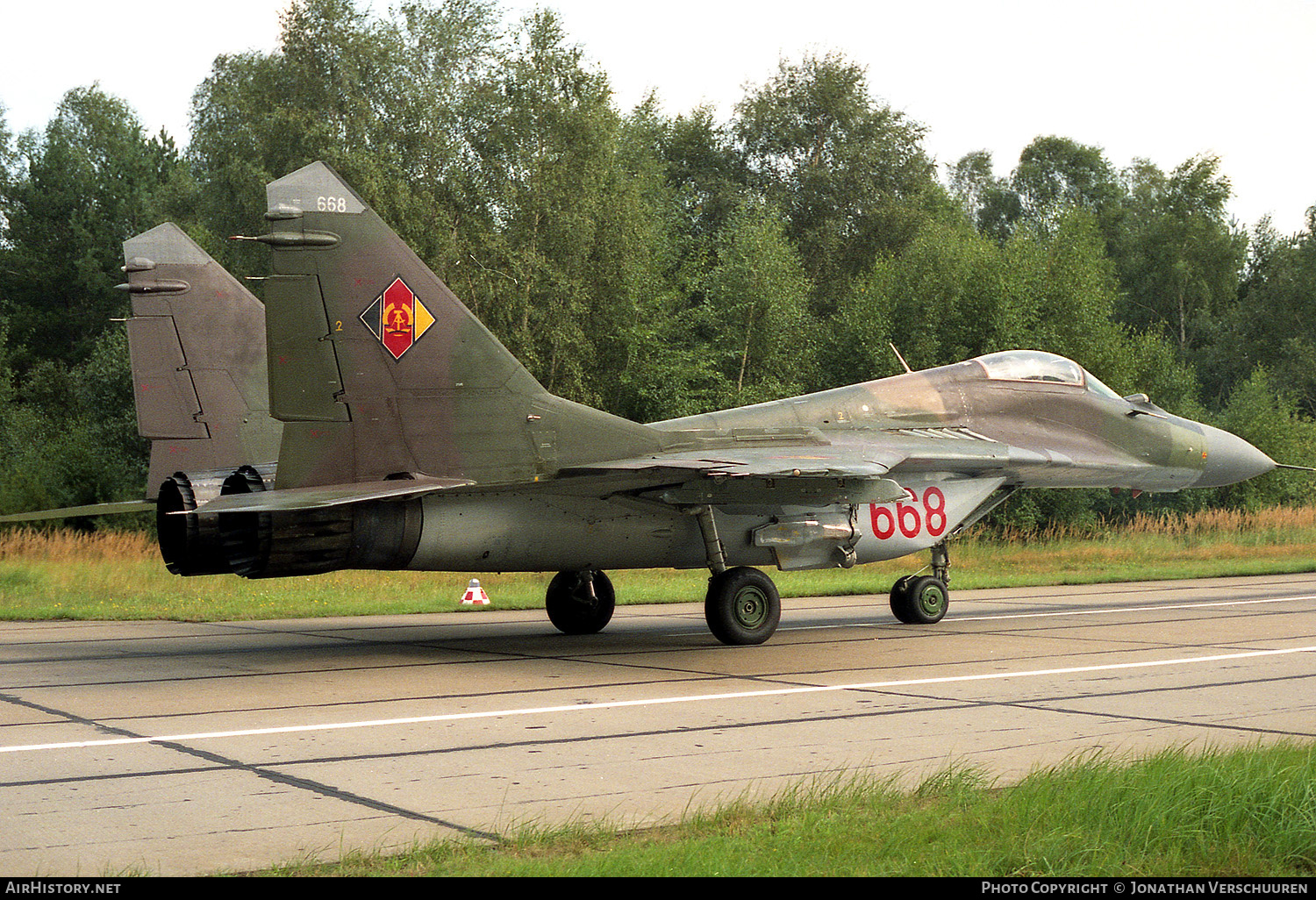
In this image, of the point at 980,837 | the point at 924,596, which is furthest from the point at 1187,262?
the point at 980,837

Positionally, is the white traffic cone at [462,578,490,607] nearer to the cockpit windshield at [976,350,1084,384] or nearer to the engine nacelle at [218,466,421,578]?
the engine nacelle at [218,466,421,578]

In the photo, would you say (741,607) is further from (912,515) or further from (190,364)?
(190,364)

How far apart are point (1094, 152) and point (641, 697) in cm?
6526

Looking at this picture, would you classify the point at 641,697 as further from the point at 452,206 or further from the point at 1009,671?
the point at 452,206

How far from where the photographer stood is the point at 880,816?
522 cm

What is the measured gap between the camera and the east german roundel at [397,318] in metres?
10.5

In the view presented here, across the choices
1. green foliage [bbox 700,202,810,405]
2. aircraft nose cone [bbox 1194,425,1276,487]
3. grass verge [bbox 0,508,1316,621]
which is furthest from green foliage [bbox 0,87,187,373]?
aircraft nose cone [bbox 1194,425,1276,487]

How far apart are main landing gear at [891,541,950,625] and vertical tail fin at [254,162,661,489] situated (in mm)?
4918

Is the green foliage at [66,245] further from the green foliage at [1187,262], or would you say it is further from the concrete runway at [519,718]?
the green foliage at [1187,262]

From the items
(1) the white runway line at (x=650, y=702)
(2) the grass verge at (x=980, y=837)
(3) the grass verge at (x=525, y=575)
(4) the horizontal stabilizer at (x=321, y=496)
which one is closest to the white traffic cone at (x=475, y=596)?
(3) the grass verge at (x=525, y=575)

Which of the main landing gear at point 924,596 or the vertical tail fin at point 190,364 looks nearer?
the vertical tail fin at point 190,364

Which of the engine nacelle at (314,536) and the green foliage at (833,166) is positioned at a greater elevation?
the green foliage at (833,166)

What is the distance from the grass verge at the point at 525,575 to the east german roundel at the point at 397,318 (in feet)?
21.0

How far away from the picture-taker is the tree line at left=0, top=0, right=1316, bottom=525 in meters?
33.4
